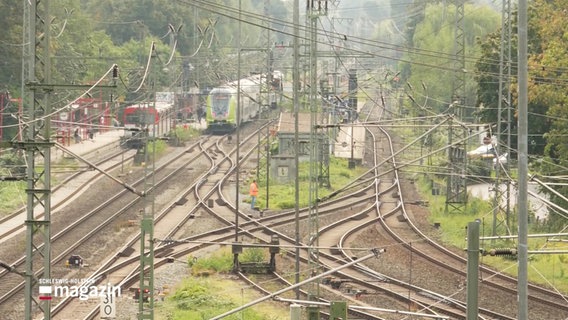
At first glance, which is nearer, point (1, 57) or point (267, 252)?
point (267, 252)

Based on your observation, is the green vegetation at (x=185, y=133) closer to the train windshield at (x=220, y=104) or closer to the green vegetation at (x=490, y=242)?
the train windshield at (x=220, y=104)

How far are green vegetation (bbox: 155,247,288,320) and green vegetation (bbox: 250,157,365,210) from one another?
10178 mm

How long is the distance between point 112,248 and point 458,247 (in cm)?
809

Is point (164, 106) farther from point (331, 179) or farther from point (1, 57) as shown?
point (331, 179)

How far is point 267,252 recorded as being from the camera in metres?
24.6

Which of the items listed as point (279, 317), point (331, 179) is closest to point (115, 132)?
point (331, 179)

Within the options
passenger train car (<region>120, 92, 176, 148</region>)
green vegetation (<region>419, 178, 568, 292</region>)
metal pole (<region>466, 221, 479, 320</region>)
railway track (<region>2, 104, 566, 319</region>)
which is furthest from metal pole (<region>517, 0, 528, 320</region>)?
passenger train car (<region>120, 92, 176, 148</region>)

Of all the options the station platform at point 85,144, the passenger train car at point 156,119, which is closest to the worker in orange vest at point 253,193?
the station platform at point 85,144

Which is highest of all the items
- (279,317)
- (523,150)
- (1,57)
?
(1,57)

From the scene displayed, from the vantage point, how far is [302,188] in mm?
35938

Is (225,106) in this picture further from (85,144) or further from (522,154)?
(522,154)

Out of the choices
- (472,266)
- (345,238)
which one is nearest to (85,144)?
(345,238)

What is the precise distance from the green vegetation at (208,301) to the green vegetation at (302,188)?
10178 millimetres

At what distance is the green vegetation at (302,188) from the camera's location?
32625mm
